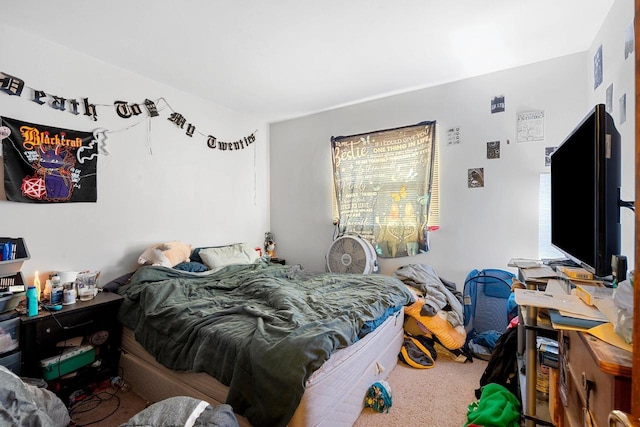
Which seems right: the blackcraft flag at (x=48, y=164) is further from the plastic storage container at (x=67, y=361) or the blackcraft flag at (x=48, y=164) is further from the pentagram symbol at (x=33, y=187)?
the plastic storage container at (x=67, y=361)

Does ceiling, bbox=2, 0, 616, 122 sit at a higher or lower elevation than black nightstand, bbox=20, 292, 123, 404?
higher

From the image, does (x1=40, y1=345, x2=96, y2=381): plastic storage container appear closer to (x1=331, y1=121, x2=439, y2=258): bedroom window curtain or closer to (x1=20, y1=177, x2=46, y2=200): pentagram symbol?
(x1=20, y1=177, x2=46, y2=200): pentagram symbol

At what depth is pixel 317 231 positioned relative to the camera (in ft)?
12.0

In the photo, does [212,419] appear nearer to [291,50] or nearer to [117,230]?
[117,230]

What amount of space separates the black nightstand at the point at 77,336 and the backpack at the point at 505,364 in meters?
2.43

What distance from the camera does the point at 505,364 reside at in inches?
67.3

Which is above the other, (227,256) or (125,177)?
(125,177)

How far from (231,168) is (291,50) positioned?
1644 mm

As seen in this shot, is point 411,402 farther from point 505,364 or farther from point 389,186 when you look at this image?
point 389,186

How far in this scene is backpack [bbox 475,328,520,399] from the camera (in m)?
1.67

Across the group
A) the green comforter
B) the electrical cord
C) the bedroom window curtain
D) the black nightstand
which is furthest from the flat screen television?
the black nightstand

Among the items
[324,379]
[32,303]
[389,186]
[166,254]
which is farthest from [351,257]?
[32,303]

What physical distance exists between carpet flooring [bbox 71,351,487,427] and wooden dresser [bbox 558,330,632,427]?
863 millimetres

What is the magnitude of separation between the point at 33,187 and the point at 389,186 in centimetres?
300
